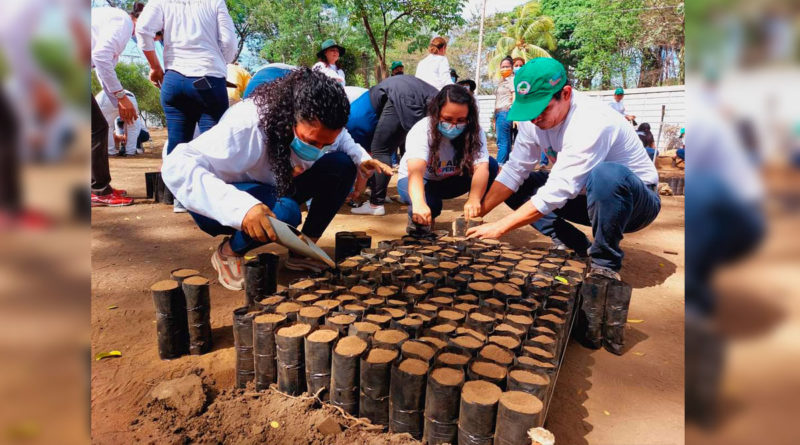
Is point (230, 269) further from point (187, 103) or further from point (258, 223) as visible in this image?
point (187, 103)

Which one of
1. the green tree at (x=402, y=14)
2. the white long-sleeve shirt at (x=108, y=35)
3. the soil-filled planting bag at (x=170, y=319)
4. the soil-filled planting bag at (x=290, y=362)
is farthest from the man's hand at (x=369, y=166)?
the green tree at (x=402, y=14)

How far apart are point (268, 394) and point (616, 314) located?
1.49m

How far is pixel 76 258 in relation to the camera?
0.38 m

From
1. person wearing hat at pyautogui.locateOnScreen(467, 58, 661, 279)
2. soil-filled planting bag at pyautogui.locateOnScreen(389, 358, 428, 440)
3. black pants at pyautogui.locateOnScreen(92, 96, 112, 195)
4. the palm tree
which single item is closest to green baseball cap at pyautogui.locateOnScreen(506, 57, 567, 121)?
person wearing hat at pyautogui.locateOnScreen(467, 58, 661, 279)

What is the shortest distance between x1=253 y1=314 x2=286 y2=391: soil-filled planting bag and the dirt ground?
0.20 ft

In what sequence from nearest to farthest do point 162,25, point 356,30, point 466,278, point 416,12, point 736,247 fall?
point 736,247, point 466,278, point 162,25, point 416,12, point 356,30

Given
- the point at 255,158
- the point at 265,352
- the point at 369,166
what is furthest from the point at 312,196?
the point at 265,352

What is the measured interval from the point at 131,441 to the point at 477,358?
1.11 m

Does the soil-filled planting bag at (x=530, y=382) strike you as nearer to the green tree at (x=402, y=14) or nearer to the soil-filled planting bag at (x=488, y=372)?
the soil-filled planting bag at (x=488, y=372)

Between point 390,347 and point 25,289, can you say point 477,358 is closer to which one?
point 390,347

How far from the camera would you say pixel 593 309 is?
6.91 feet

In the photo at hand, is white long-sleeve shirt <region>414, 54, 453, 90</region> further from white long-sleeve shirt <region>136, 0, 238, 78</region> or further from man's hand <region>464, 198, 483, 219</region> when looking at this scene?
man's hand <region>464, 198, 483, 219</region>

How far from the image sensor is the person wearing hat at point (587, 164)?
2432 millimetres

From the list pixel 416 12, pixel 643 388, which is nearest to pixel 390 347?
pixel 643 388
